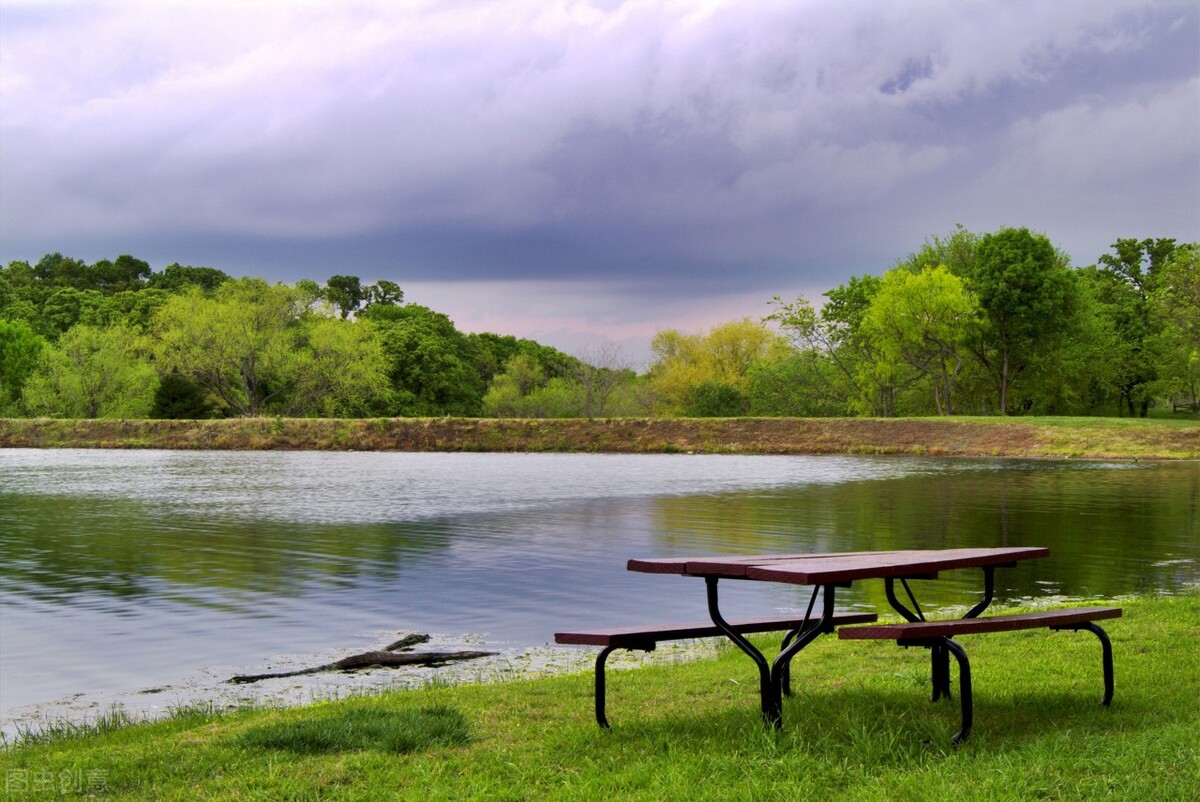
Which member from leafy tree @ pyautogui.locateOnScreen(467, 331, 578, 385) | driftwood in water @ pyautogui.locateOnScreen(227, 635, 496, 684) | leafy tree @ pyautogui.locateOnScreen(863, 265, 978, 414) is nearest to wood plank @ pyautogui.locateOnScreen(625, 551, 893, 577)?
driftwood in water @ pyautogui.locateOnScreen(227, 635, 496, 684)

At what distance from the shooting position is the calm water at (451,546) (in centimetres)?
941

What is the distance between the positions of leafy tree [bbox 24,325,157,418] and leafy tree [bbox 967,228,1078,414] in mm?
45567

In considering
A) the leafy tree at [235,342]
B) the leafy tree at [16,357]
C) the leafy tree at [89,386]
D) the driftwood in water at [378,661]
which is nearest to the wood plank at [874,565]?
the driftwood in water at [378,661]

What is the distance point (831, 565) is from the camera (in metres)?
5.09

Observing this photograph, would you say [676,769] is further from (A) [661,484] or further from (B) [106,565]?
(A) [661,484]

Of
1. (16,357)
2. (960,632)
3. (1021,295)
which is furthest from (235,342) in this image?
(960,632)

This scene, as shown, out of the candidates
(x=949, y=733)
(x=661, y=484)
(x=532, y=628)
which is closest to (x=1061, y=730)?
(x=949, y=733)

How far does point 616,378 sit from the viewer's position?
65.4m

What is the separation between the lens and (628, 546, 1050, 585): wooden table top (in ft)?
15.6

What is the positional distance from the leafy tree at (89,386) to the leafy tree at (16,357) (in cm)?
355

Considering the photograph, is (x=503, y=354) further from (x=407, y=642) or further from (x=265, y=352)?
(x=407, y=642)

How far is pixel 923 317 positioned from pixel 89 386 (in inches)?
1794

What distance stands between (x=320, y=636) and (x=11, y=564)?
686 cm

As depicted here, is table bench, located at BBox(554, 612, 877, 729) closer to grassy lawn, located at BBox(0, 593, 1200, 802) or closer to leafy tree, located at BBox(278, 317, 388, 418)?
grassy lawn, located at BBox(0, 593, 1200, 802)
